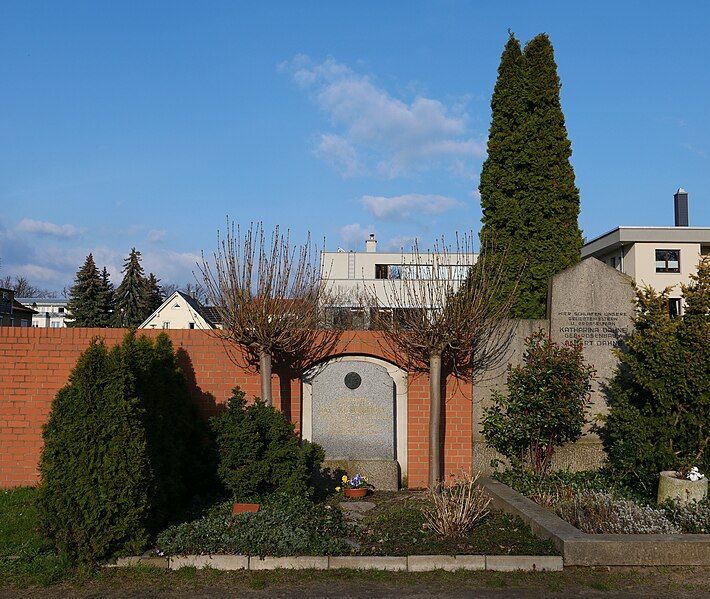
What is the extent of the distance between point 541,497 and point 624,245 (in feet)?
106

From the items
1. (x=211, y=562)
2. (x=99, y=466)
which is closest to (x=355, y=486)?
(x=211, y=562)

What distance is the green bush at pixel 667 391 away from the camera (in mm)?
8375

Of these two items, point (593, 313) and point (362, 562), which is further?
point (593, 313)

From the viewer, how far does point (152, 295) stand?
43344 millimetres

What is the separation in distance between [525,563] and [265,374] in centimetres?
458

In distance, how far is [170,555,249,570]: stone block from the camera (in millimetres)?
6250

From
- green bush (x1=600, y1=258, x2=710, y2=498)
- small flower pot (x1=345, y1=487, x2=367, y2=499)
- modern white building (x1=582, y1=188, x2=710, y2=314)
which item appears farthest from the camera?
modern white building (x1=582, y1=188, x2=710, y2=314)

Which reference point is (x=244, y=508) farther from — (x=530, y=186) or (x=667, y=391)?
(x=530, y=186)

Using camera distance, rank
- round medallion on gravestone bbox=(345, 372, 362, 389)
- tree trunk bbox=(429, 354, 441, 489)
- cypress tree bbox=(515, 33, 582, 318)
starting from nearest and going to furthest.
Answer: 1. tree trunk bbox=(429, 354, 441, 489)
2. round medallion on gravestone bbox=(345, 372, 362, 389)
3. cypress tree bbox=(515, 33, 582, 318)

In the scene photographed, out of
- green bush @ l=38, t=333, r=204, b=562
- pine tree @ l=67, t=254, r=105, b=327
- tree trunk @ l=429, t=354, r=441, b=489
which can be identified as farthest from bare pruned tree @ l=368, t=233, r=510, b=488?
pine tree @ l=67, t=254, r=105, b=327

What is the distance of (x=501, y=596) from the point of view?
5621 millimetres

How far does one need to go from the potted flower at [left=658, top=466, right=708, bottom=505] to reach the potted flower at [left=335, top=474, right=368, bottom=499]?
3843 mm

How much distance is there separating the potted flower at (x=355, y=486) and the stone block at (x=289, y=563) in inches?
116

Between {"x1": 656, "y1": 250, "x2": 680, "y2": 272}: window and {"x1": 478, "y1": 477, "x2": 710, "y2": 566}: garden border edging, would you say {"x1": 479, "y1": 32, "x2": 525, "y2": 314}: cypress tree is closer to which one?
{"x1": 478, "y1": 477, "x2": 710, "y2": 566}: garden border edging
